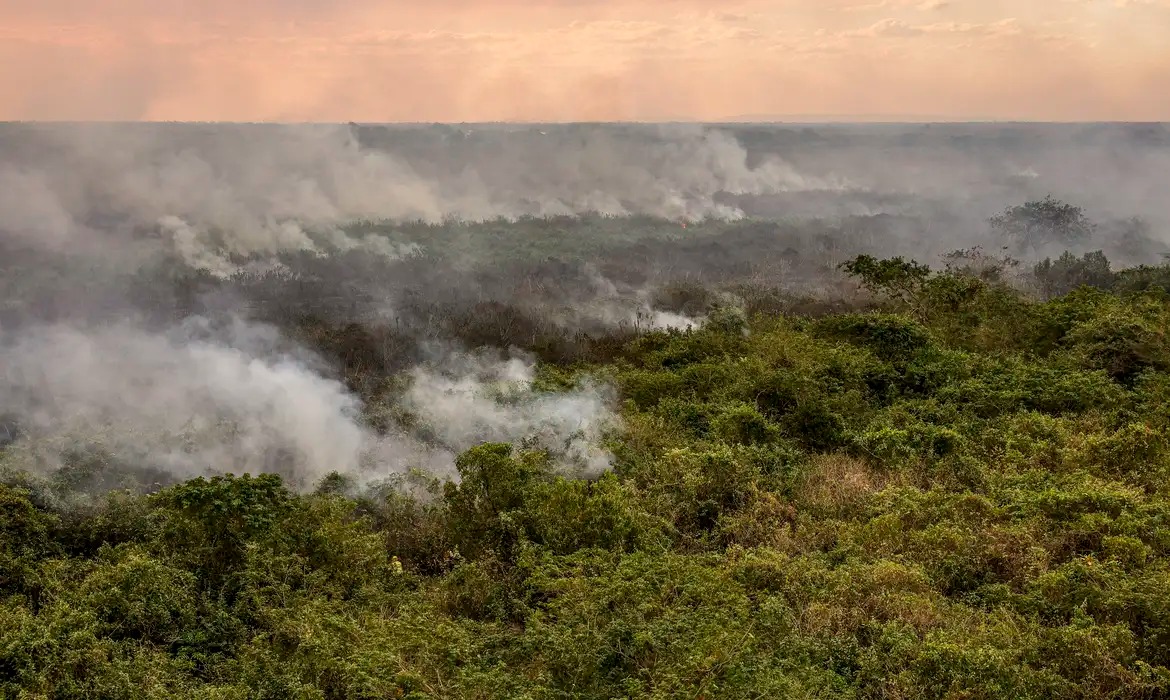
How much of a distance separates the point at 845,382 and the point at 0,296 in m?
33.0

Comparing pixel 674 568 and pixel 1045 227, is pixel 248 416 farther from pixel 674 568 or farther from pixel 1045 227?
pixel 1045 227

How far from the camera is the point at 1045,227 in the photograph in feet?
195

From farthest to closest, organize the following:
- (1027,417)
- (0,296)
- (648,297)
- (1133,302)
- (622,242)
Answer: (622,242)
(648,297)
(0,296)
(1133,302)
(1027,417)

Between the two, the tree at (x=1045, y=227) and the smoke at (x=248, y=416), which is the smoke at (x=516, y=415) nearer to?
the smoke at (x=248, y=416)

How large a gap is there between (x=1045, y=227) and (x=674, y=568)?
58999 millimetres

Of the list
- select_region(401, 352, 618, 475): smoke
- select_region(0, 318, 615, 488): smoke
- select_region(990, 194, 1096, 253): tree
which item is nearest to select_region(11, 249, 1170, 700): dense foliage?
select_region(401, 352, 618, 475): smoke

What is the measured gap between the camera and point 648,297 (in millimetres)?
48719

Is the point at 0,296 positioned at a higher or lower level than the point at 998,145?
lower

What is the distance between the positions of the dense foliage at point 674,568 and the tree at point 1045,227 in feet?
153

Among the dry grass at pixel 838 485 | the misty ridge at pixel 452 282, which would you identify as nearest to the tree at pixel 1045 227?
the misty ridge at pixel 452 282

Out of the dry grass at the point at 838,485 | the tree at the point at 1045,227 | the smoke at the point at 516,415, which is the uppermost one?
the tree at the point at 1045,227

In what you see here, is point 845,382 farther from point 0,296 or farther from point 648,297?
point 0,296

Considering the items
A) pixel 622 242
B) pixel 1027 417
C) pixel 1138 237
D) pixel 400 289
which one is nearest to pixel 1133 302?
pixel 1027 417

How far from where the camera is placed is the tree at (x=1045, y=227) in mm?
58594
